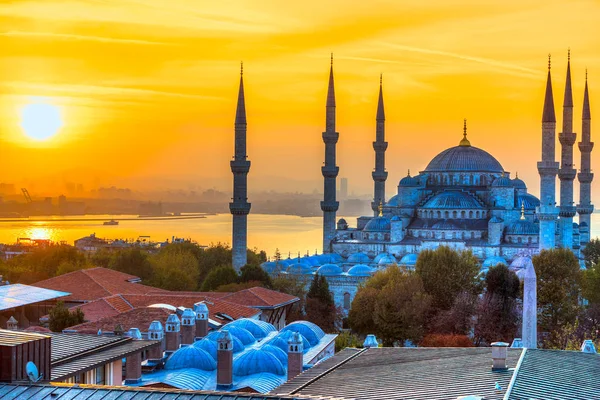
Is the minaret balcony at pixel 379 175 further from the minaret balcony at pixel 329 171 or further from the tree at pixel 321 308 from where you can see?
the tree at pixel 321 308

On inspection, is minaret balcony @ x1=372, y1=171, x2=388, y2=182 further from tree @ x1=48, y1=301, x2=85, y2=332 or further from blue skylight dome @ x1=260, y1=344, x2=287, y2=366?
blue skylight dome @ x1=260, y1=344, x2=287, y2=366

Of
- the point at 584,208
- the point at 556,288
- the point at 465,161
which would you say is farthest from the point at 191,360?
the point at 584,208

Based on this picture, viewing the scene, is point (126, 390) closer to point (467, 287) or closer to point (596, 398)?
point (596, 398)

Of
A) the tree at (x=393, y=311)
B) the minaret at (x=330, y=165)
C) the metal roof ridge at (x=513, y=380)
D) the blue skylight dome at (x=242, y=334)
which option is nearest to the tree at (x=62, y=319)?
the blue skylight dome at (x=242, y=334)

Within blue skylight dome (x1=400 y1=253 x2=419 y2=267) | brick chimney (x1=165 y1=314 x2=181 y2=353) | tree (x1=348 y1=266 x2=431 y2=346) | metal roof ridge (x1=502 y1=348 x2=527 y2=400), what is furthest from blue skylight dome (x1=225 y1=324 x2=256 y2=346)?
blue skylight dome (x1=400 y1=253 x2=419 y2=267)

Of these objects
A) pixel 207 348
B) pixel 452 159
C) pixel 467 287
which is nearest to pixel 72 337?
pixel 207 348
